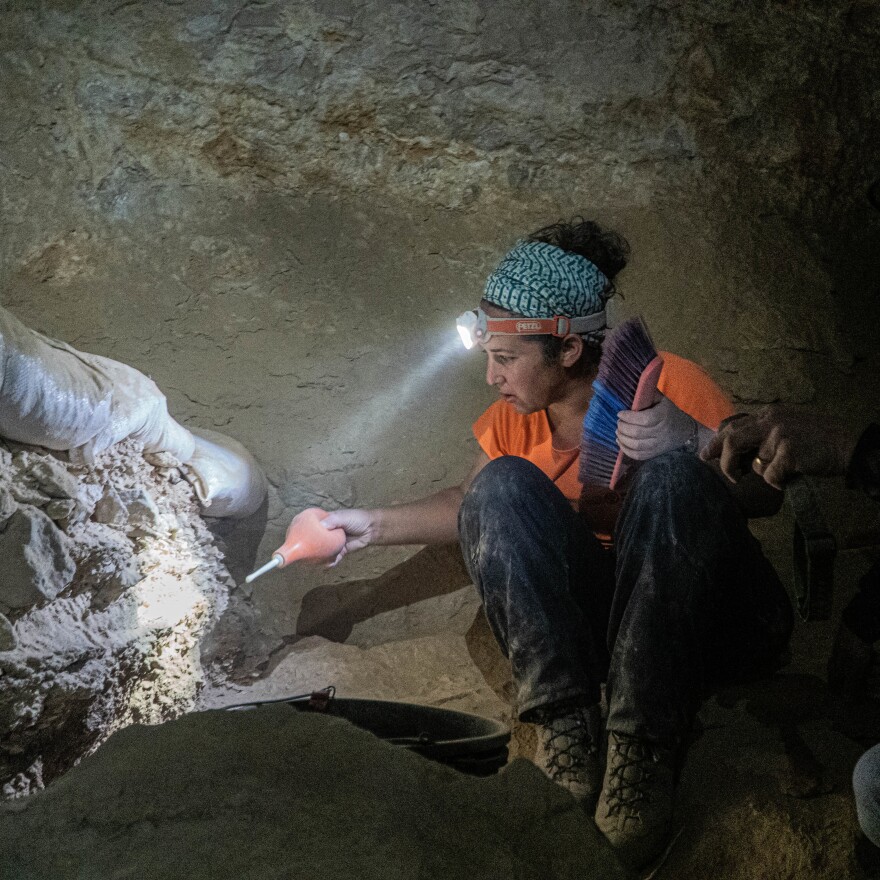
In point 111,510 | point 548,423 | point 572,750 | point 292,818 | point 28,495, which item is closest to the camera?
point 292,818

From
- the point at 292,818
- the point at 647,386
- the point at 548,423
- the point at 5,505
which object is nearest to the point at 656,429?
the point at 647,386

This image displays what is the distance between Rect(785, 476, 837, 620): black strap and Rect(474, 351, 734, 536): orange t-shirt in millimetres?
430

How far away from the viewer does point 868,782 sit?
1569 mm

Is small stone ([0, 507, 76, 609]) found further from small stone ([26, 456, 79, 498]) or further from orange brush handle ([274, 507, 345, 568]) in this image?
orange brush handle ([274, 507, 345, 568])

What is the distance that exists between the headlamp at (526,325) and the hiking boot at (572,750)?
910 millimetres

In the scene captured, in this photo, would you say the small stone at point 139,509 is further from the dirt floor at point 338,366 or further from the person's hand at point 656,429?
the person's hand at point 656,429

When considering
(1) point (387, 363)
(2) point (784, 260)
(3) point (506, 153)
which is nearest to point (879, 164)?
(2) point (784, 260)

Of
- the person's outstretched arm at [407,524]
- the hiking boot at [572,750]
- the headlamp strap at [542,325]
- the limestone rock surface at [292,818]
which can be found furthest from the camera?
the person's outstretched arm at [407,524]

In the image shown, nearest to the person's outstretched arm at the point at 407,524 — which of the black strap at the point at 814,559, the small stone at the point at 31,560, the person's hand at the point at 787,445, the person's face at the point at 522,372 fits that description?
the person's face at the point at 522,372

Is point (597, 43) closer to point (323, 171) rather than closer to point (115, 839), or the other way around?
point (323, 171)

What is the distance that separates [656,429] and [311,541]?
933mm

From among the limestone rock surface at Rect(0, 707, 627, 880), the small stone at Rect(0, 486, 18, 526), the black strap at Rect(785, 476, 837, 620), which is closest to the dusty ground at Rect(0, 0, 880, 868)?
the small stone at Rect(0, 486, 18, 526)

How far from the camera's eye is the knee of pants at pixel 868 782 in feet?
5.10

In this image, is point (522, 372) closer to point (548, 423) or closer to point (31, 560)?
point (548, 423)
